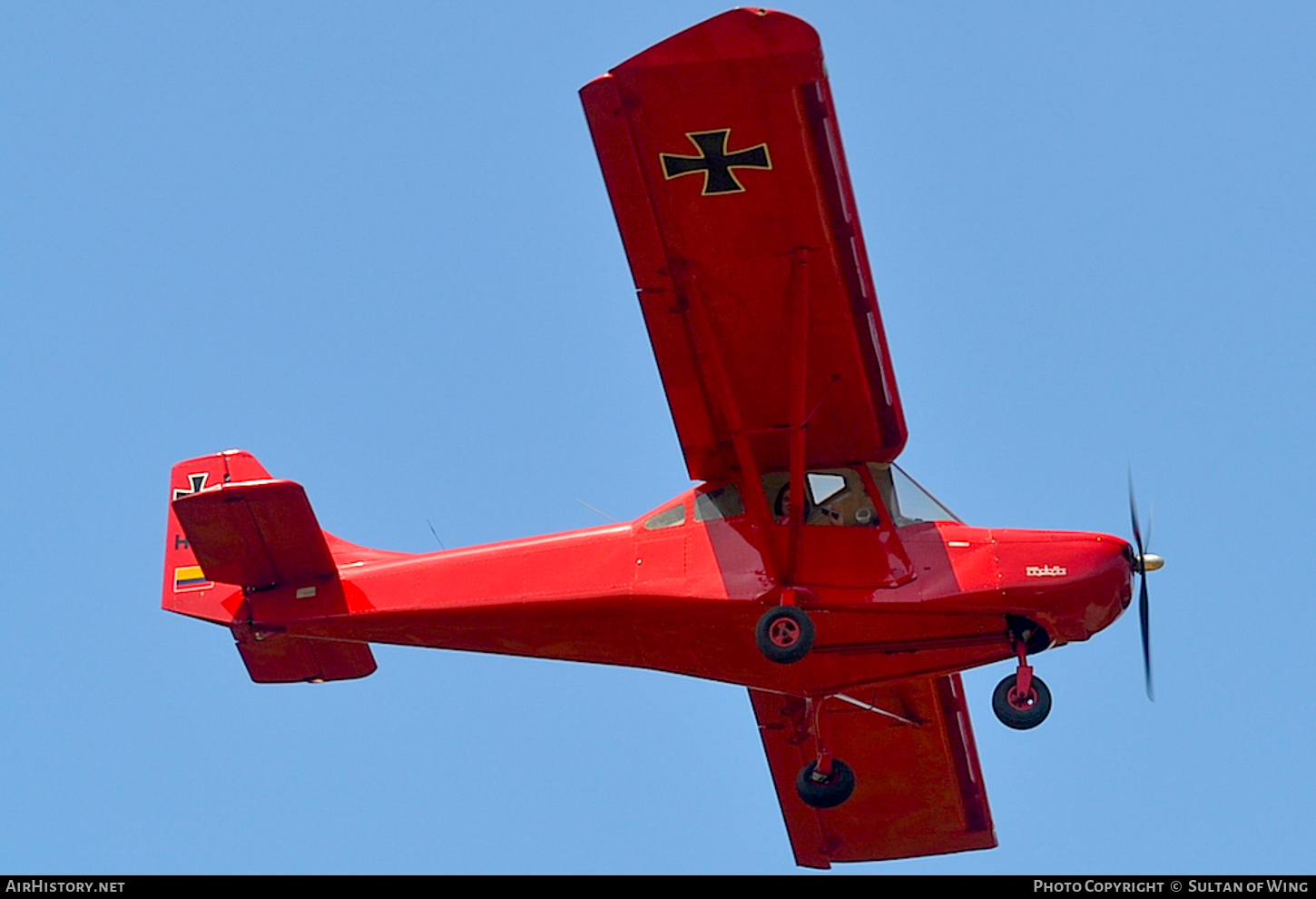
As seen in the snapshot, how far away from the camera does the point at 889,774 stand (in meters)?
18.0

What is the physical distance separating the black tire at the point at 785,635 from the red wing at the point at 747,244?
111 cm

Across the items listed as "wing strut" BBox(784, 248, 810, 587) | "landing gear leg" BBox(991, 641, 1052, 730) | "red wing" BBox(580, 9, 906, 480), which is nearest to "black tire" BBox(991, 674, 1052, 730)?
"landing gear leg" BBox(991, 641, 1052, 730)

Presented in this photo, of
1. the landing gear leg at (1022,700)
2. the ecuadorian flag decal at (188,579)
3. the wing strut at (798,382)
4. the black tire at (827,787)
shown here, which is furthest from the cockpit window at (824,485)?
the ecuadorian flag decal at (188,579)

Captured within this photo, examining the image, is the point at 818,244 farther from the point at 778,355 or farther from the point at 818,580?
the point at 818,580

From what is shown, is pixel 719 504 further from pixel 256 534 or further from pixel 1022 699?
pixel 256 534

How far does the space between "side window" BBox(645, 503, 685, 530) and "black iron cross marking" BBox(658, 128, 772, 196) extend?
9.53 ft

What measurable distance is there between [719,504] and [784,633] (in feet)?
4.63

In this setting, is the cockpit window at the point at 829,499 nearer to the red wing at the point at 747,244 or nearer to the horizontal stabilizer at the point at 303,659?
the red wing at the point at 747,244

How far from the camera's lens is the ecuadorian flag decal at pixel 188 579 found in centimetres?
1672

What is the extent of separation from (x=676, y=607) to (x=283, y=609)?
3.25 meters

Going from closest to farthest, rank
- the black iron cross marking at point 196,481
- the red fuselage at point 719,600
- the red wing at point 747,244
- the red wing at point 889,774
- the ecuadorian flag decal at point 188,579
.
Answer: the red wing at point 747,244 → the red fuselage at point 719,600 → the ecuadorian flag decal at point 188,579 → the black iron cross marking at point 196,481 → the red wing at point 889,774

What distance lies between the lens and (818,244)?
14.2 metres

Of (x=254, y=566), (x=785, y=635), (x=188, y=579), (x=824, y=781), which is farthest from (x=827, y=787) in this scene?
(x=188, y=579)
